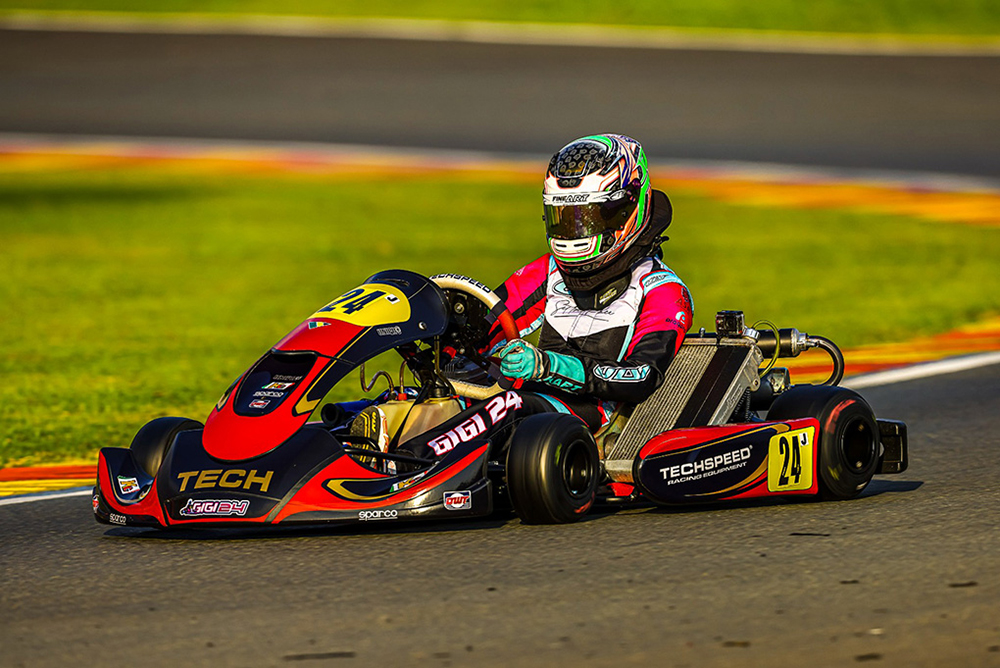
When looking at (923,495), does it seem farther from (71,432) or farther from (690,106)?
(690,106)

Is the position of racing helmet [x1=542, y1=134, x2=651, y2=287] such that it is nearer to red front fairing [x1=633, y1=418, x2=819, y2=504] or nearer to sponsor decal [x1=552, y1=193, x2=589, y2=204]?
sponsor decal [x1=552, y1=193, x2=589, y2=204]

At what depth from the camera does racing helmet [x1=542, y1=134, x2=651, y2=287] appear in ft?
19.8

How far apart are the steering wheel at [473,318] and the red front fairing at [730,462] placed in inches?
24.6

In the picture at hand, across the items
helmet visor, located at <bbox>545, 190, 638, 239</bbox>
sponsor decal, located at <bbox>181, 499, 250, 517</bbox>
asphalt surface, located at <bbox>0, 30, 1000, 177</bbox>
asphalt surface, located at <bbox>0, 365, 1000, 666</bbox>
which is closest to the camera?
asphalt surface, located at <bbox>0, 365, 1000, 666</bbox>

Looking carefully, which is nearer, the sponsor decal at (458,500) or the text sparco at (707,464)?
the sponsor decal at (458,500)

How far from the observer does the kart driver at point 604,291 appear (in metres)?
5.84

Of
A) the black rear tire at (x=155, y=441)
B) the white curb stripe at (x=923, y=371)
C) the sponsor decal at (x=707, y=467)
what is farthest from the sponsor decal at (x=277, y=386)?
the white curb stripe at (x=923, y=371)

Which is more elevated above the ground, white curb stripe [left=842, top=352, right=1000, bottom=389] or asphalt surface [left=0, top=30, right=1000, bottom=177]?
asphalt surface [left=0, top=30, right=1000, bottom=177]

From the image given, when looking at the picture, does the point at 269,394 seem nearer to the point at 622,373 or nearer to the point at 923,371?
the point at 622,373

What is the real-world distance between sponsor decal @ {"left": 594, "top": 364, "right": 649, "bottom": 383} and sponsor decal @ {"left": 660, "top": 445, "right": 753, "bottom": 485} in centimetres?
35

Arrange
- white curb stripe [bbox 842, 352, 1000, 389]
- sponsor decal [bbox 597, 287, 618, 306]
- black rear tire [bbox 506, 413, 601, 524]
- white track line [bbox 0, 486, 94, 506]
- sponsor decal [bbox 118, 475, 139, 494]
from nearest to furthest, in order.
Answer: black rear tire [bbox 506, 413, 601, 524] → sponsor decal [bbox 118, 475, 139, 494] → sponsor decal [bbox 597, 287, 618, 306] → white track line [bbox 0, 486, 94, 506] → white curb stripe [bbox 842, 352, 1000, 389]

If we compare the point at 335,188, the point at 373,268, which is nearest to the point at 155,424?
the point at 373,268

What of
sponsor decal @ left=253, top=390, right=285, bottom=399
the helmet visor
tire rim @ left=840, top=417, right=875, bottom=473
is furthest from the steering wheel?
tire rim @ left=840, top=417, right=875, bottom=473

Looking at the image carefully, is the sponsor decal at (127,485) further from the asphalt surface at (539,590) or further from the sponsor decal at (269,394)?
the sponsor decal at (269,394)
